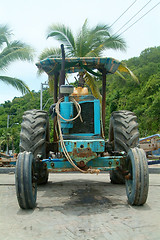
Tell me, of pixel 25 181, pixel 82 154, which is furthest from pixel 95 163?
pixel 25 181

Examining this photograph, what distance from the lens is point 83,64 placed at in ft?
22.5

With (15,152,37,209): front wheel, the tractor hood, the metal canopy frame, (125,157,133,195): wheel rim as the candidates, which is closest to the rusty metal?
(125,157,133,195): wheel rim

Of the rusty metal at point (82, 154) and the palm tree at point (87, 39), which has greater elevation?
the palm tree at point (87, 39)

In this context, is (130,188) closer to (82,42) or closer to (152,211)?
(152,211)

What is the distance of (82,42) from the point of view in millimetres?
17969

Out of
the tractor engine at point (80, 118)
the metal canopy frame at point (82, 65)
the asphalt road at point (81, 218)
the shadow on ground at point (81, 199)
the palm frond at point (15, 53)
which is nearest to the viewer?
the asphalt road at point (81, 218)

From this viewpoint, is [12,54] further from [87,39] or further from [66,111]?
[66,111]

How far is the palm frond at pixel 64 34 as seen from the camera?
1822cm

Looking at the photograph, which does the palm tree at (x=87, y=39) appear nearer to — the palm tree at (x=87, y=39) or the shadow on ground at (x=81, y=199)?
the palm tree at (x=87, y=39)

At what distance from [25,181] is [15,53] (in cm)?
1325

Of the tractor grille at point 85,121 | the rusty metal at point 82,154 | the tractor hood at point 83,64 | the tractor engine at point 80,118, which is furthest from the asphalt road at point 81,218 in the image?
the tractor hood at point 83,64

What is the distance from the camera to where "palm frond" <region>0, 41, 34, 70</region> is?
16.4 metres

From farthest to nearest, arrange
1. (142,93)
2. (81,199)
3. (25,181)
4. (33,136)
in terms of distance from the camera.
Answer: (142,93) < (33,136) < (81,199) < (25,181)

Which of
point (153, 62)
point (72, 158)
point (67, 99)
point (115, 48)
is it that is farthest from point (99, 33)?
point (153, 62)
